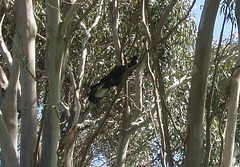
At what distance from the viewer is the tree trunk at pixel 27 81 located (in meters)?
3.26

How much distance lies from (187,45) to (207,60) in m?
5.00

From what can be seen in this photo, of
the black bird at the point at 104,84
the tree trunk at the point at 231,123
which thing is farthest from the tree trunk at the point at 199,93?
the black bird at the point at 104,84

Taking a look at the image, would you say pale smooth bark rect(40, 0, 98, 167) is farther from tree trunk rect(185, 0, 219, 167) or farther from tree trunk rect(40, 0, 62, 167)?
tree trunk rect(185, 0, 219, 167)

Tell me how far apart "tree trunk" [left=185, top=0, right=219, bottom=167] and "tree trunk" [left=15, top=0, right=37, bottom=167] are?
4.60 ft

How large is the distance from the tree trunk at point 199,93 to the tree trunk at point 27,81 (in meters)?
1.40

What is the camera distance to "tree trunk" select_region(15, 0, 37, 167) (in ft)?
10.7

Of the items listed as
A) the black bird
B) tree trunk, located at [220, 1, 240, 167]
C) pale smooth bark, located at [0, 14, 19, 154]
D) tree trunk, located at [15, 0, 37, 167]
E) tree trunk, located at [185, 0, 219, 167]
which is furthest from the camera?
the black bird

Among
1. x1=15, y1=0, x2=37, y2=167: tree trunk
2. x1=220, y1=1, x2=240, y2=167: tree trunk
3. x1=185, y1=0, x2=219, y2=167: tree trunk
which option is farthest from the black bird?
x1=185, y1=0, x2=219, y2=167: tree trunk

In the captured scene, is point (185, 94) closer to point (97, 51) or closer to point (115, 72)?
point (97, 51)

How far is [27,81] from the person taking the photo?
11.1 ft

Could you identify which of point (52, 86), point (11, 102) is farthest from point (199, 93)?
point (11, 102)

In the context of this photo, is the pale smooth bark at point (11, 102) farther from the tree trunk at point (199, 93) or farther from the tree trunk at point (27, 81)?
the tree trunk at point (199, 93)

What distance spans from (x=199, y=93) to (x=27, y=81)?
5.58 feet

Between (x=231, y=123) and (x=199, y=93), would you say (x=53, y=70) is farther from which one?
(x=199, y=93)
